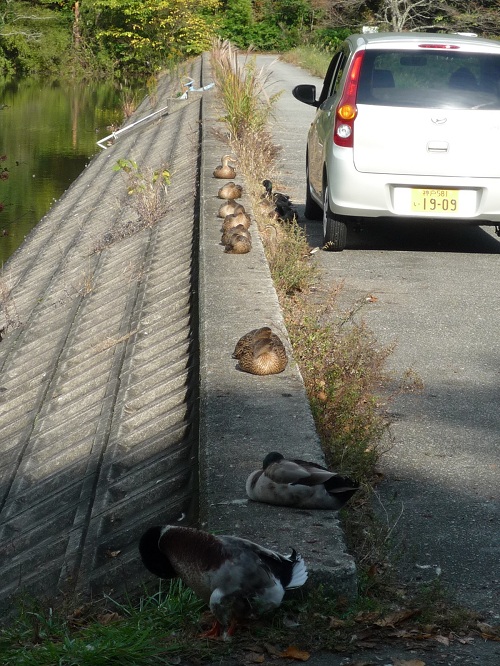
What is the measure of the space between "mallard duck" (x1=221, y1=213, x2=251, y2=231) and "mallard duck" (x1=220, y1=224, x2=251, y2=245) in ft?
0.32

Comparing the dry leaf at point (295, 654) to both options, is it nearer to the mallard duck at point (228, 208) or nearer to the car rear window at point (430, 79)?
the car rear window at point (430, 79)

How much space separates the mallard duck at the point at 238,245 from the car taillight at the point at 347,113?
4.04 feet

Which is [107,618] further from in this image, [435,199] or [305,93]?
[305,93]

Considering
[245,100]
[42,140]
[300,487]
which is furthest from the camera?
[42,140]

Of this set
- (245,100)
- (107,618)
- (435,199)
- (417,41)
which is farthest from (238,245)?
(245,100)

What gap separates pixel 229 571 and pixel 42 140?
994 inches

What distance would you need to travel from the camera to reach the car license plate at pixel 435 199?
9.21 meters

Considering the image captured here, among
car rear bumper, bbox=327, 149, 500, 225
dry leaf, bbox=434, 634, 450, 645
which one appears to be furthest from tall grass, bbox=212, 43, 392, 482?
dry leaf, bbox=434, 634, 450, 645

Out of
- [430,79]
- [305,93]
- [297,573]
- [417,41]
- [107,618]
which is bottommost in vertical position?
[107,618]

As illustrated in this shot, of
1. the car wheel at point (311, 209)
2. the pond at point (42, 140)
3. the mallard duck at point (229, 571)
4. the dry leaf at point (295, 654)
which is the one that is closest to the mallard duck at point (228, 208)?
the car wheel at point (311, 209)

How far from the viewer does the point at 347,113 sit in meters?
9.22

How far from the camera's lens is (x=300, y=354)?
6.39 m

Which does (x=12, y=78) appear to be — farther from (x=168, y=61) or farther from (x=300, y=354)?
(x=300, y=354)

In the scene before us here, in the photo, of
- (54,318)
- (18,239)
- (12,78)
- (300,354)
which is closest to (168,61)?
(12,78)
